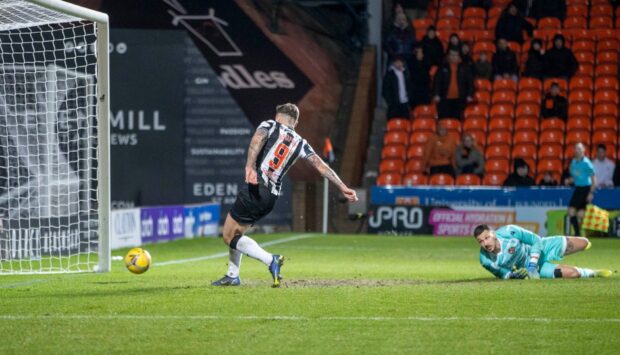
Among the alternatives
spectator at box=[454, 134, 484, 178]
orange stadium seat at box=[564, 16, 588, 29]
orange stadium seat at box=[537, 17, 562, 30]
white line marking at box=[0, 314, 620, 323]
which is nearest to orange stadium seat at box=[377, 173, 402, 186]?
spectator at box=[454, 134, 484, 178]

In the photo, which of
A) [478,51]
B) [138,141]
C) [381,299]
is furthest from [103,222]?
[478,51]

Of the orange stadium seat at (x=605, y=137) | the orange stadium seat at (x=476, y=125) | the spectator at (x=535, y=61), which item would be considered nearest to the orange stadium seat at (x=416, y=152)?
the orange stadium seat at (x=476, y=125)

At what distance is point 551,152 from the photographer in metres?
27.1

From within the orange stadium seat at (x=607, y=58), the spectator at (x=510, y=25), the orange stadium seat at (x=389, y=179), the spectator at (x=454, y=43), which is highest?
the spectator at (x=510, y=25)

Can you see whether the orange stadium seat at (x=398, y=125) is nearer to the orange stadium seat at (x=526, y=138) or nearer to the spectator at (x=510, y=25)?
the orange stadium seat at (x=526, y=138)

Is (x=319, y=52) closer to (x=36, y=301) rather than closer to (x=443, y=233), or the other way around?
(x=443, y=233)

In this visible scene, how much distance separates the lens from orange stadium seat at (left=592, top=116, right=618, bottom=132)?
27.2 metres

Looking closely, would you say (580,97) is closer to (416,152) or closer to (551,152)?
(551,152)

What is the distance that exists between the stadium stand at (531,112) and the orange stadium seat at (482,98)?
0.02m

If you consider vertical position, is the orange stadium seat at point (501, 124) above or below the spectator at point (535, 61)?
below

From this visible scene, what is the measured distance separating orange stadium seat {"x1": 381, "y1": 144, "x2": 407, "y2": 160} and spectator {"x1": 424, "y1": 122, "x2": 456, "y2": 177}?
5.07 ft

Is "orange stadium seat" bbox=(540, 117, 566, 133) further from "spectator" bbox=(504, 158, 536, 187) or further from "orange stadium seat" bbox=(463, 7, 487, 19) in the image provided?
"orange stadium seat" bbox=(463, 7, 487, 19)

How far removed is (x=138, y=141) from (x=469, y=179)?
723cm

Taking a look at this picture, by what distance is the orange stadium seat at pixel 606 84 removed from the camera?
27828mm
